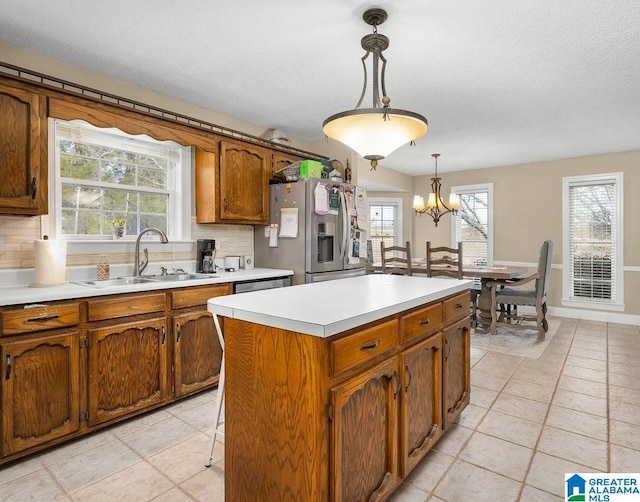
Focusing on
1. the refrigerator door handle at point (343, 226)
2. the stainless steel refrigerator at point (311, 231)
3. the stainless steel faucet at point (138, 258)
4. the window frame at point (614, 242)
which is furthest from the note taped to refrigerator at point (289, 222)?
the window frame at point (614, 242)

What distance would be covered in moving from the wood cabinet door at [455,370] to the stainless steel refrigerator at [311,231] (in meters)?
1.59

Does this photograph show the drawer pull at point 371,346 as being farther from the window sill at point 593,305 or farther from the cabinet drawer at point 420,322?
the window sill at point 593,305

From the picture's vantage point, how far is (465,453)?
2.08m

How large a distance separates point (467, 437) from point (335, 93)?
2.76 m

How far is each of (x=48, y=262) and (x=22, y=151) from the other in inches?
26.5

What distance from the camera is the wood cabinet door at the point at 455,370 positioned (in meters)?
2.08

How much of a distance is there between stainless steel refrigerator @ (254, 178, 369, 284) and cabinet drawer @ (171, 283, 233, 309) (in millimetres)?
898

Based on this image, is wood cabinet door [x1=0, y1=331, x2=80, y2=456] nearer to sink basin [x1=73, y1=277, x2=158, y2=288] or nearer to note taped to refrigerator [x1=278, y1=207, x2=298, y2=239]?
sink basin [x1=73, y1=277, x2=158, y2=288]

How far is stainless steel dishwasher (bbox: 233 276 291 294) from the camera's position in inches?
120

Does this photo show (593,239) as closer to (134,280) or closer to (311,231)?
(311,231)

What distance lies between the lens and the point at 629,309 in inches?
206

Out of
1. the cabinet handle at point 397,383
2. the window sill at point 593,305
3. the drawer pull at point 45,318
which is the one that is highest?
the drawer pull at point 45,318

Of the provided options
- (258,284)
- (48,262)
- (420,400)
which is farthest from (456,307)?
(48,262)

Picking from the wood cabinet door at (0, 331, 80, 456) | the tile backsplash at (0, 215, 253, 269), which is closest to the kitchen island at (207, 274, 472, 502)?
the wood cabinet door at (0, 331, 80, 456)
